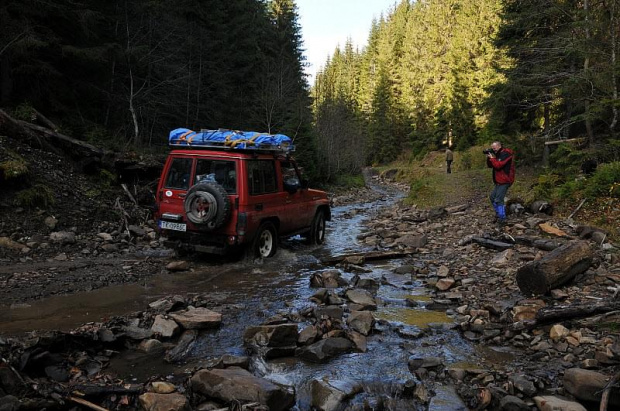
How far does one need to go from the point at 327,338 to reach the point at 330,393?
4.24 ft

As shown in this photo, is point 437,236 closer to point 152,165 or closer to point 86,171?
point 152,165

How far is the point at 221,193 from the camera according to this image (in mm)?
8109

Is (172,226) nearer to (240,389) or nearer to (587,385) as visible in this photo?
(240,389)

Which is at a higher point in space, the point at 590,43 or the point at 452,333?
the point at 590,43

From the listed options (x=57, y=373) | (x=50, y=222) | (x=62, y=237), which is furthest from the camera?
(x=50, y=222)

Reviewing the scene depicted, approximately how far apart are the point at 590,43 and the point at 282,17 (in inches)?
1312

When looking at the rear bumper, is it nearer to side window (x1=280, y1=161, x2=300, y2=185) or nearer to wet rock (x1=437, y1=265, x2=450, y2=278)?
side window (x1=280, y1=161, x2=300, y2=185)

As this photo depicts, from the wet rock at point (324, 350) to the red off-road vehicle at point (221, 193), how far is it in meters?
3.74

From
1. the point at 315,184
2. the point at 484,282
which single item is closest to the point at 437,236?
the point at 484,282

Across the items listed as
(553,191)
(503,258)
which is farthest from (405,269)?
(553,191)

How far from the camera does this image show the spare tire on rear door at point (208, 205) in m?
8.09

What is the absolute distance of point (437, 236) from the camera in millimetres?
12484

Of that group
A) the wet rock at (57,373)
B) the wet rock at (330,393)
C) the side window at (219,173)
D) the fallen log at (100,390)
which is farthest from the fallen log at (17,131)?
the wet rock at (330,393)

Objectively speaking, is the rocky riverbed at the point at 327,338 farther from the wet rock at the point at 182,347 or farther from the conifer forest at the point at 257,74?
the conifer forest at the point at 257,74
